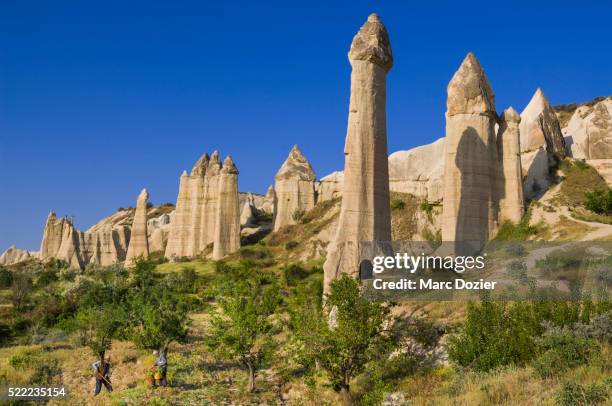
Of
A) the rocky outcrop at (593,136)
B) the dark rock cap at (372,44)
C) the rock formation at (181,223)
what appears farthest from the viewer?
the rock formation at (181,223)

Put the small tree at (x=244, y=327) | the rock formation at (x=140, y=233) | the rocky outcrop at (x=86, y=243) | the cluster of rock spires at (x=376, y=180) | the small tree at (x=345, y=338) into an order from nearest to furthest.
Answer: the small tree at (x=345, y=338) → the small tree at (x=244, y=327) → the cluster of rock spires at (x=376, y=180) → the rock formation at (x=140, y=233) → the rocky outcrop at (x=86, y=243)

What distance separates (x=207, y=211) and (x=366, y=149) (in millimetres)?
32822

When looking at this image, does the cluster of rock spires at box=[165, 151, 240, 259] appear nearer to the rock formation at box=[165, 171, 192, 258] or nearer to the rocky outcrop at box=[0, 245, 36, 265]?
the rock formation at box=[165, 171, 192, 258]

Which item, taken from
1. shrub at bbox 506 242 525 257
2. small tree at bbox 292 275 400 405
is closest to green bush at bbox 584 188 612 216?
shrub at bbox 506 242 525 257

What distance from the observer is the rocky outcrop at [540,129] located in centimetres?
4228

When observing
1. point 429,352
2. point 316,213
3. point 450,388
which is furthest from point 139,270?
point 450,388

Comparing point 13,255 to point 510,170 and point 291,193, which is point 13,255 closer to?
point 291,193

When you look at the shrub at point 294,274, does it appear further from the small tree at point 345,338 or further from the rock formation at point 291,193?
the small tree at point 345,338

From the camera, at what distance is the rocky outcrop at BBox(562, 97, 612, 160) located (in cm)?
4494

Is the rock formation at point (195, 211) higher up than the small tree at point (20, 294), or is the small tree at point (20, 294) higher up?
the rock formation at point (195, 211)

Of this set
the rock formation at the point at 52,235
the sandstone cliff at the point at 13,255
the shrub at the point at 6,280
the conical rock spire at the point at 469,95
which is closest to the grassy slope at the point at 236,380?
the conical rock spire at the point at 469,95

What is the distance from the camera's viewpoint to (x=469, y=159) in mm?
30438

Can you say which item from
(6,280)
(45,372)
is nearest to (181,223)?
(6,280)

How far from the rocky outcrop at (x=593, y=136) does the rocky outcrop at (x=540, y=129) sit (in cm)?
176
